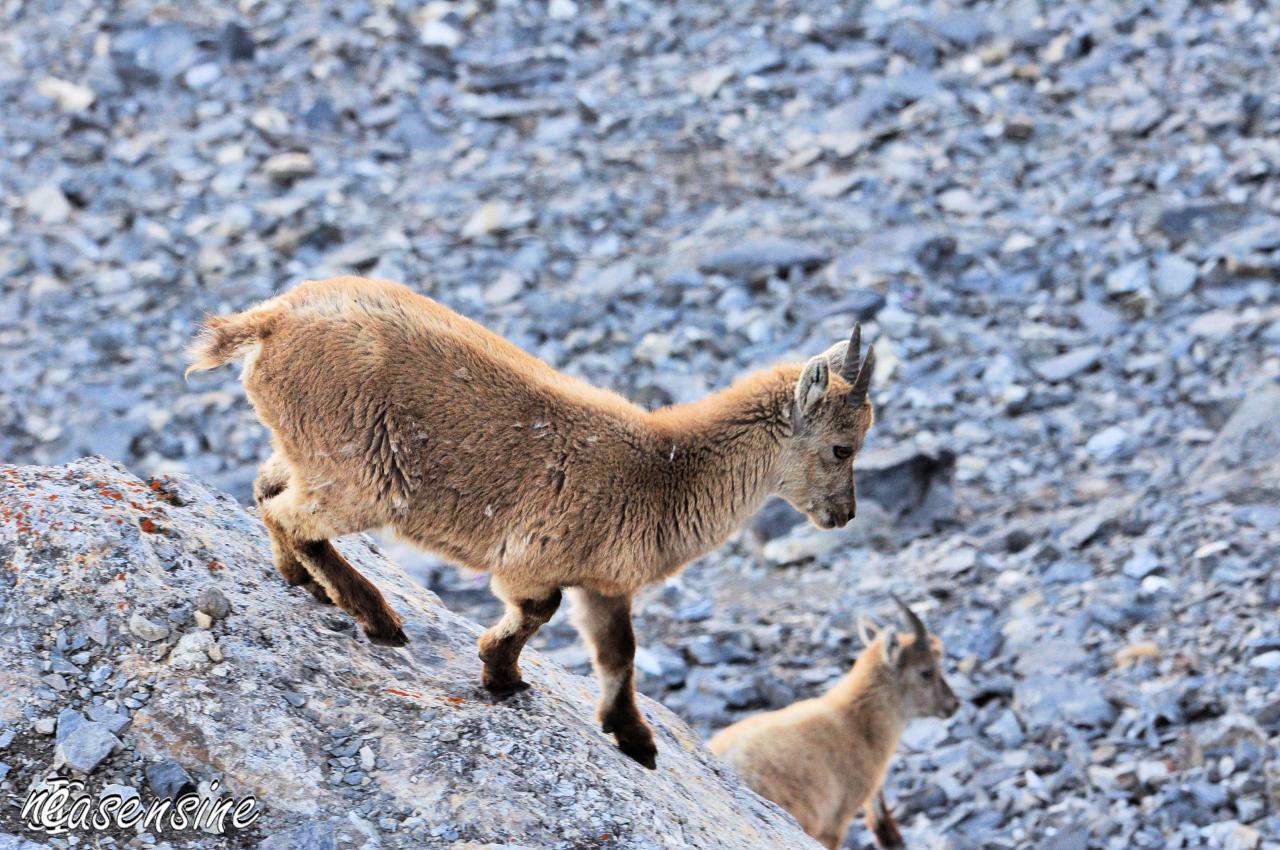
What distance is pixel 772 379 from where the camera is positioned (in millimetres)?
6621

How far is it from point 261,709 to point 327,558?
857 mm

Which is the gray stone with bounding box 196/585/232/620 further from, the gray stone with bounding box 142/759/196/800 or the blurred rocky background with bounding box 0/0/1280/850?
the blurred rocky background with bounding box 0/0/1280/850

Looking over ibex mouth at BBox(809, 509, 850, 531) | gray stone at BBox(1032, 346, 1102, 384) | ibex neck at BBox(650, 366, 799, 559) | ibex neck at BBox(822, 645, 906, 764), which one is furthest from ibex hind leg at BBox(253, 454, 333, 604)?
gray stone at BBox(1032, 346, 1102, 384)

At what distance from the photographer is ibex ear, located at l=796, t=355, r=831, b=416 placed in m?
6.36

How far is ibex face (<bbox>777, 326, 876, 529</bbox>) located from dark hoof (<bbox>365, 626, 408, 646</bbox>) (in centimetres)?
183

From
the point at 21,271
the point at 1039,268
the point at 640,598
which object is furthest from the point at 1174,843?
the point at 21,271

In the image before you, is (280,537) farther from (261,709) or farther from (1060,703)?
(1060,703)

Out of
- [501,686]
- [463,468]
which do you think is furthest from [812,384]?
[501,686]

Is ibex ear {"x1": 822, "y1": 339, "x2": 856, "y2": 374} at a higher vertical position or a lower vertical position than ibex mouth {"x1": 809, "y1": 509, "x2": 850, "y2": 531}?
higher

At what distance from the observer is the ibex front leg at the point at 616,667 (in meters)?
5.99

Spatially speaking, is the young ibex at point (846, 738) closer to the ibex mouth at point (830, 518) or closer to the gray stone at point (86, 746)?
the ibex mouth at point (830, 518)

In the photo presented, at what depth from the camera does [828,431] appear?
6562mm

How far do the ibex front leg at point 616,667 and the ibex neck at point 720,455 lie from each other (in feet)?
1.23

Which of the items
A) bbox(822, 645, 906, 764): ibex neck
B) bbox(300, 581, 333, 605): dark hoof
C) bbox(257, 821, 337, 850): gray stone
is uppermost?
bbox(257, 821, 337, 850): gray stone
